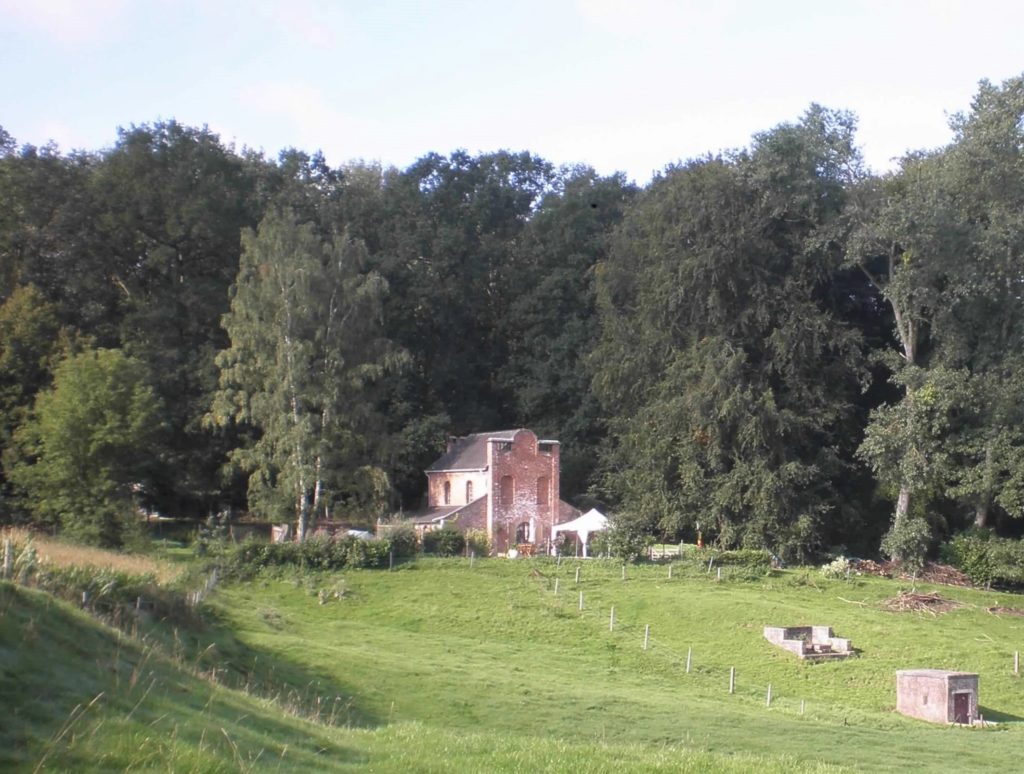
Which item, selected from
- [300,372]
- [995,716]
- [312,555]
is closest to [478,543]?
[312,555]

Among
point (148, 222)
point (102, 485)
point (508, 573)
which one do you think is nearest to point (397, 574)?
point (508, 573)

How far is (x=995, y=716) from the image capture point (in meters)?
27.6

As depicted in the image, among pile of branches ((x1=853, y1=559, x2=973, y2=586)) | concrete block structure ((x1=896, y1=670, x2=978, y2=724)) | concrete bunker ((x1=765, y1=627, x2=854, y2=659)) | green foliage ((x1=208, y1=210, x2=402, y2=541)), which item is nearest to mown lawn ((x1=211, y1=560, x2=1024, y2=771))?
concrete bunker ((x1=765, y1=627, x2=854, y2=659))

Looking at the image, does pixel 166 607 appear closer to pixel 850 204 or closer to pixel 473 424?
pixel 850 204

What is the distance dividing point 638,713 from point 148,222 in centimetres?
4114

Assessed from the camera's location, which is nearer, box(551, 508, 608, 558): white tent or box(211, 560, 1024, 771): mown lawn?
box(211, 560, 1024, 771): mown lawn

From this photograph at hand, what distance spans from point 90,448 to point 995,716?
31.8 m

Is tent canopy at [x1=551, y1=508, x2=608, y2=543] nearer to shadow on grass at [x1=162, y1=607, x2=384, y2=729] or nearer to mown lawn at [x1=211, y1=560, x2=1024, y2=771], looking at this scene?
mown lawn at [x1=211, y1=560, x2=1024, y2=771]

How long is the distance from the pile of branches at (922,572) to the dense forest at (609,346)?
933 millimetres

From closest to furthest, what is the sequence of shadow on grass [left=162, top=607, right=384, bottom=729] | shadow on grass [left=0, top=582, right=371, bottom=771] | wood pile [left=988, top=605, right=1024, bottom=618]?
shadow on grass [left=0, top=582, right=371, bottom=771]
shadow on grass [left=162, top=607, right=384, bottom=729]
wood pile [left=988, top=605, right=1024, bottom=618]

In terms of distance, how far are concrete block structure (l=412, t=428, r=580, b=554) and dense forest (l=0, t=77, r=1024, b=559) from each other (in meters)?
3.34

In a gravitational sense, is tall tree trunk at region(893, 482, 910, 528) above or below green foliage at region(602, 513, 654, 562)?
above

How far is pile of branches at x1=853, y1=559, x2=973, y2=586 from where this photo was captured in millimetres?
45000

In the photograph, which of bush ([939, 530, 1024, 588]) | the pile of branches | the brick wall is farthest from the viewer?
the brick wall
